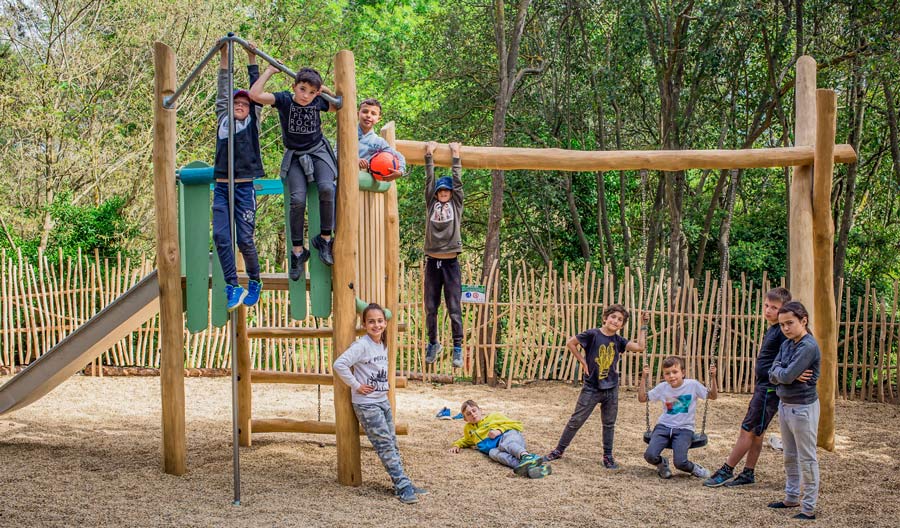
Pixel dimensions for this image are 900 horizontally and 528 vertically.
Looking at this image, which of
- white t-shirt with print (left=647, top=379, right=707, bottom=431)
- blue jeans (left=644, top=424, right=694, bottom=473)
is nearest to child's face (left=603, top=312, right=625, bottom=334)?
white t-shirt with print (left=647, top=379, right=707, bottom=431)

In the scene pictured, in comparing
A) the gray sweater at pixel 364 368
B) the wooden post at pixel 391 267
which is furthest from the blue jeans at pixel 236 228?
the wooden post at pixel 391 267

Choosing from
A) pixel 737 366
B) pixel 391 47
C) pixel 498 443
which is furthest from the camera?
pixel 391 47

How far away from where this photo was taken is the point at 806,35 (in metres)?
13.1

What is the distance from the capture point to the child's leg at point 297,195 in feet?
19.7

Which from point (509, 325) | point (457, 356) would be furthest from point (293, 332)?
point (509, 325)

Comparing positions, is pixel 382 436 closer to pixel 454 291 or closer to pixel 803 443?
pixel 454 291

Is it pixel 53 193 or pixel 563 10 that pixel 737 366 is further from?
A: pixel 53 193

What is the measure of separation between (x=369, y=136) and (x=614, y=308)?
93.9 inches

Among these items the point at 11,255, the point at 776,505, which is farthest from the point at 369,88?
the point at 776,505

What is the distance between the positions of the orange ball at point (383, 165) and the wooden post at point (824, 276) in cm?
394

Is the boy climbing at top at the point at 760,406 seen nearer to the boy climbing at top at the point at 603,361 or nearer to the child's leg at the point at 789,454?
the child's leg at the point at 789,454

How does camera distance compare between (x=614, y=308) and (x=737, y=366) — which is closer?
A: (x=614, y=308)

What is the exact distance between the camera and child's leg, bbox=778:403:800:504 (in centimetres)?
579

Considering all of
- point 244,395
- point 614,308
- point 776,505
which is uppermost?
point 614,308
